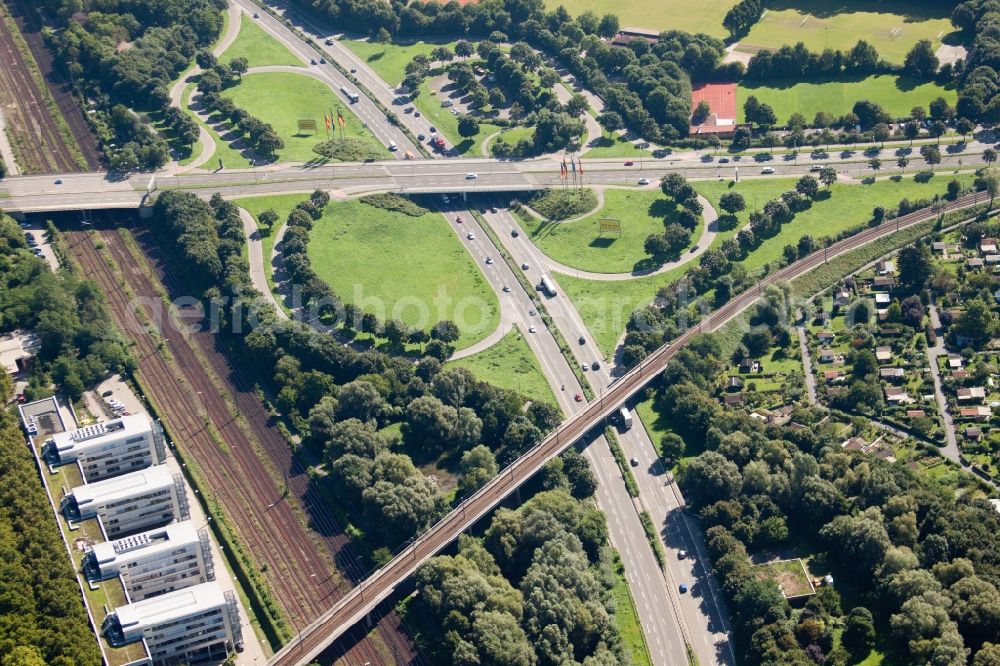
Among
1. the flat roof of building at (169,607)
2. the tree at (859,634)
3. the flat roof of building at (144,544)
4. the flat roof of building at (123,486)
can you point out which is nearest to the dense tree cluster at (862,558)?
the tree at (859,634)

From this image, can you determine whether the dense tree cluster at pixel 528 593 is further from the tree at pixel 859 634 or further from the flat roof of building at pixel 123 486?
the flat roof of building at pixel 123 486

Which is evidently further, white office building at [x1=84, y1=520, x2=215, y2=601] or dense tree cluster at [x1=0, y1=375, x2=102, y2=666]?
white office building at [x1=84, y1=520, x2=215, y2=601]

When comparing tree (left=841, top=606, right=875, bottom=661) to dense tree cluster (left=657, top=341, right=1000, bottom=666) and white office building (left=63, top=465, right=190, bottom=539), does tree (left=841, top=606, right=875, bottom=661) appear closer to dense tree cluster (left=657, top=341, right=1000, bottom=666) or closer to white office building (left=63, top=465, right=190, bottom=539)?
dense tree cluster (left=657, top=341, right=1000, bottom=666)

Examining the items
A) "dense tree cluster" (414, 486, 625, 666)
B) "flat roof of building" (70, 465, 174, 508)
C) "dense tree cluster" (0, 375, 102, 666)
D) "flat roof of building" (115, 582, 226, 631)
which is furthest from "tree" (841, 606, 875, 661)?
"dense tree cluster" (0, 375, 102, 666)

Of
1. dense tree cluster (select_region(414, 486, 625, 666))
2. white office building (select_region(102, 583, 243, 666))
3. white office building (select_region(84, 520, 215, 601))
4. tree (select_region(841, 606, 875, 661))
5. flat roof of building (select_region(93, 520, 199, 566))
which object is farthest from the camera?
flat roof of building (select_region(93, 520, 199, 566))

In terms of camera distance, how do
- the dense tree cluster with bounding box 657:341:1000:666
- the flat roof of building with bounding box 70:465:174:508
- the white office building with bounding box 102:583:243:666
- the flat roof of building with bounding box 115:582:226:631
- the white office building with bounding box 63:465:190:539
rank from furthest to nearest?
1. the flat roof of building with bounding box 70:465:174:508
2. the white office building with bounding box 63:465:190:539
3. the white office building with bounding box 102:583:243:666
4. the flat roof of building with bounding box 115:582:226:631
5. the dense tree cluster with bounding box 657:341:1000:666

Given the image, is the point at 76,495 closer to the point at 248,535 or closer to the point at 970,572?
the point at 248,535
